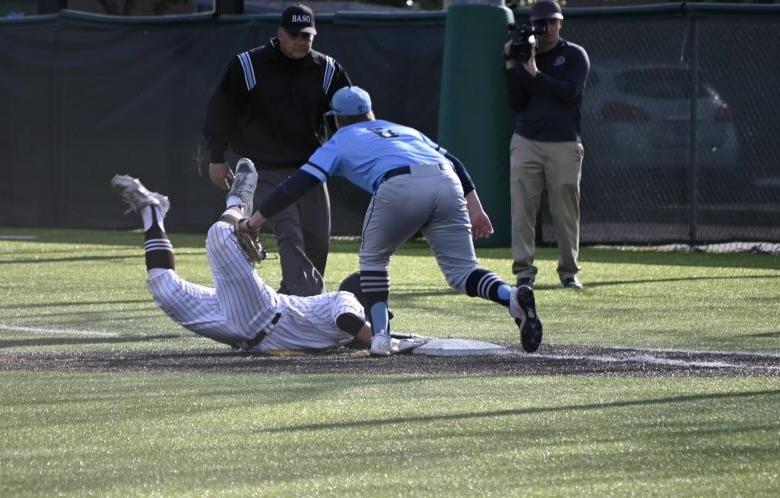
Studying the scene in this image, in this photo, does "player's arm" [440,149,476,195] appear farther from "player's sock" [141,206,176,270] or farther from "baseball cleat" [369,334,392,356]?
"player's sock" [141,206,176,270]

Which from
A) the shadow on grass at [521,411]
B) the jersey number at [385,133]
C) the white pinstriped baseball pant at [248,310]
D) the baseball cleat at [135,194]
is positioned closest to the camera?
the shadow on grass at [521,411]

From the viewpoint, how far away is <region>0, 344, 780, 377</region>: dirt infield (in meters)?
8.26

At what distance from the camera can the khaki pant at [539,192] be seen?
1314 centimetres

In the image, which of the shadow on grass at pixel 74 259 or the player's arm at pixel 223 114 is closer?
the player's arm at pixel 223 114

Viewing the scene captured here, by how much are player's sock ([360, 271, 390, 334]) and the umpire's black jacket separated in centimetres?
173

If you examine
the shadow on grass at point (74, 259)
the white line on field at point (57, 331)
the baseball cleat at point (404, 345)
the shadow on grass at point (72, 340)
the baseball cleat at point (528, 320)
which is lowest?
the shadow on grass at point (74, 259)

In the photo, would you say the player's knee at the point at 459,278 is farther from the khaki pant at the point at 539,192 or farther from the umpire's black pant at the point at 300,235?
the khaki pant at the point at 539,192

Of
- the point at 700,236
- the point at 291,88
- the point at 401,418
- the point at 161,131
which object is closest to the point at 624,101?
the point at 700,236

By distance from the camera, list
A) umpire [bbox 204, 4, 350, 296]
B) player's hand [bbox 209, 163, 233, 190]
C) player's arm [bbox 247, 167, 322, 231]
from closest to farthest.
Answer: player's arm [bbox 247, 167, 322, 231]
umpire [bbox 204, 4, 350, 296]
player's hand [bbox 209, 163, 233, 190]

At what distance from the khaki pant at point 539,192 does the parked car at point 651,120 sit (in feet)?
11.9

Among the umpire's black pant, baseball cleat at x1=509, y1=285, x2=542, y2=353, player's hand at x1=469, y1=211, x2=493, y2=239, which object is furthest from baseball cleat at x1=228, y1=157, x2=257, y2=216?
baseball cleat at x1=509, y1=285, x2=542, y2=353

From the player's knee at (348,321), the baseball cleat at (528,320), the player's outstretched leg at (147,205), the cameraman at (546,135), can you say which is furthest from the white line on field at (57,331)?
the cameraman at (546,135)

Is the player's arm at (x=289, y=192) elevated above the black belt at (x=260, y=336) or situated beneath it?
elevated above

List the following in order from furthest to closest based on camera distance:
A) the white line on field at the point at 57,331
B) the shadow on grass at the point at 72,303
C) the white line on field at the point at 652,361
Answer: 1. the shadow on grass at the point at 72,303
2. the white line on field at the point at 57,331
3. the white line on field at the point at 652,361
